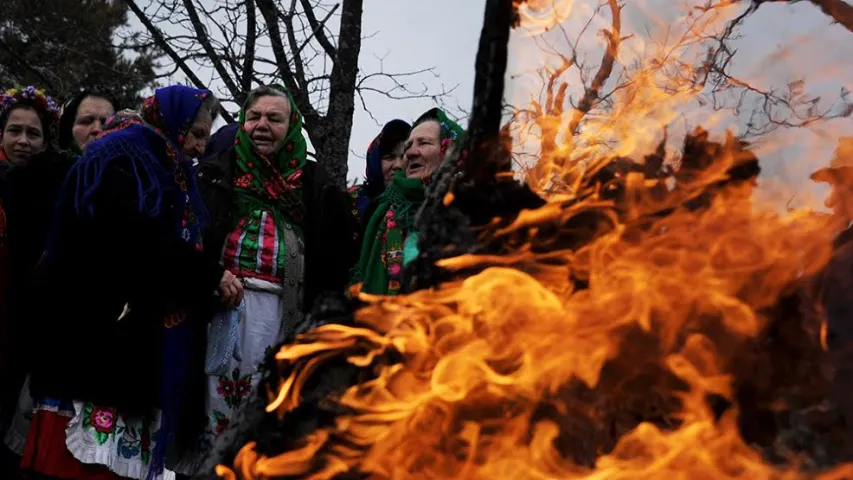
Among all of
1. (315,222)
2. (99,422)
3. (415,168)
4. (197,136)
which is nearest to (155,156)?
(197,136)

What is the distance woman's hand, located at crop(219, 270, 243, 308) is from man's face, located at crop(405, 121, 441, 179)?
1023 mm

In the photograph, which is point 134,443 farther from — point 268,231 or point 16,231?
point 16,231

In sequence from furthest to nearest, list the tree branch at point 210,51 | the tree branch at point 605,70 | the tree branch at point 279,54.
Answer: the tree branch at point 210,51 < the tree branch at point 279,54 < the tree branch at point 605,70

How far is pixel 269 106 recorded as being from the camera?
4793 mm

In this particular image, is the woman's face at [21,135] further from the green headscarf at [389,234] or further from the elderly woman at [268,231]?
the green headscarf at [389,234]

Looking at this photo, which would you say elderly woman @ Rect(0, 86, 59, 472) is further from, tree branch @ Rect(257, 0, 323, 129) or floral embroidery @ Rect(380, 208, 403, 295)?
tree branch @ Rect(257, 0, 323, 129)

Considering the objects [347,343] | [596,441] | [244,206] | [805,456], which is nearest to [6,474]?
[244,206]

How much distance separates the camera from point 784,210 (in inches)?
117

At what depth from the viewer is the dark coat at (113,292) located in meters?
3.85

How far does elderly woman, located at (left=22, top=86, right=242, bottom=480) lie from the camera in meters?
3.79

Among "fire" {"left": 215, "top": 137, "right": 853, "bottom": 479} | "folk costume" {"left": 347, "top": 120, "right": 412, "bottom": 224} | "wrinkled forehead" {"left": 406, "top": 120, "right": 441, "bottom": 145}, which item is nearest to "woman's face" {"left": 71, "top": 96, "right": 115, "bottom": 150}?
"folk costume" {"left": 347, "top": 120, "right": 412, "bottom": 224}

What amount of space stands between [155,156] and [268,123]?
2.62ft

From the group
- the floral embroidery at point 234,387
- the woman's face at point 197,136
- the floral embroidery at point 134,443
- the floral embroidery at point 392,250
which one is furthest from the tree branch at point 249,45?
the floral embroidery at point 134,443

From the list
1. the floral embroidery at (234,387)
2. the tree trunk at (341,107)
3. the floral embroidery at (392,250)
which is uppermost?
the tree trunk at (341,107)
